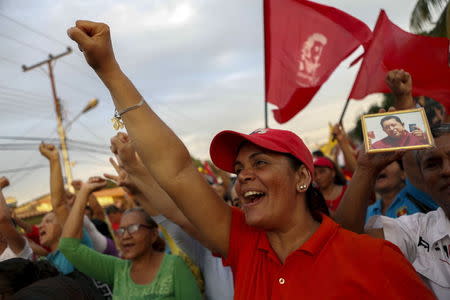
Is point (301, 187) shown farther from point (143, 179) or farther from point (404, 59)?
point (404, 59)

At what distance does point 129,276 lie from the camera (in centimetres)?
324

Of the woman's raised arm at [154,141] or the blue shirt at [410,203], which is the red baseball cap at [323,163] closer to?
the blue shirt at [410,203]

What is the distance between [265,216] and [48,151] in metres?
2.63

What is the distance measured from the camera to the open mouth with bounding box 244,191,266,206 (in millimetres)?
1860

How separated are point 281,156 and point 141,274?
6.02ft

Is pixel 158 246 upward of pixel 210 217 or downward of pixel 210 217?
downward

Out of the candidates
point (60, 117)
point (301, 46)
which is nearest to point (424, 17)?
point (301, 46)

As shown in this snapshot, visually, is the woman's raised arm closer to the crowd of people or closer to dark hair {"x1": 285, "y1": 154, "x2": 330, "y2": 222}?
the crowd of people

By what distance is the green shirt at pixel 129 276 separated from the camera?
3002 mm

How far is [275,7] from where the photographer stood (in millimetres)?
5121

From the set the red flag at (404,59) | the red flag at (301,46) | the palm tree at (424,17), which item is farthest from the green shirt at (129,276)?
the palm tree at (424,17)

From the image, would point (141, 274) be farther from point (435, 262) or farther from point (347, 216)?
point (435, 262)

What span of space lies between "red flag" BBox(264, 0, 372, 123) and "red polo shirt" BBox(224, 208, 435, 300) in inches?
126

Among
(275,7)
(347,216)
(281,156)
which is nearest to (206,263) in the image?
(347,216)
